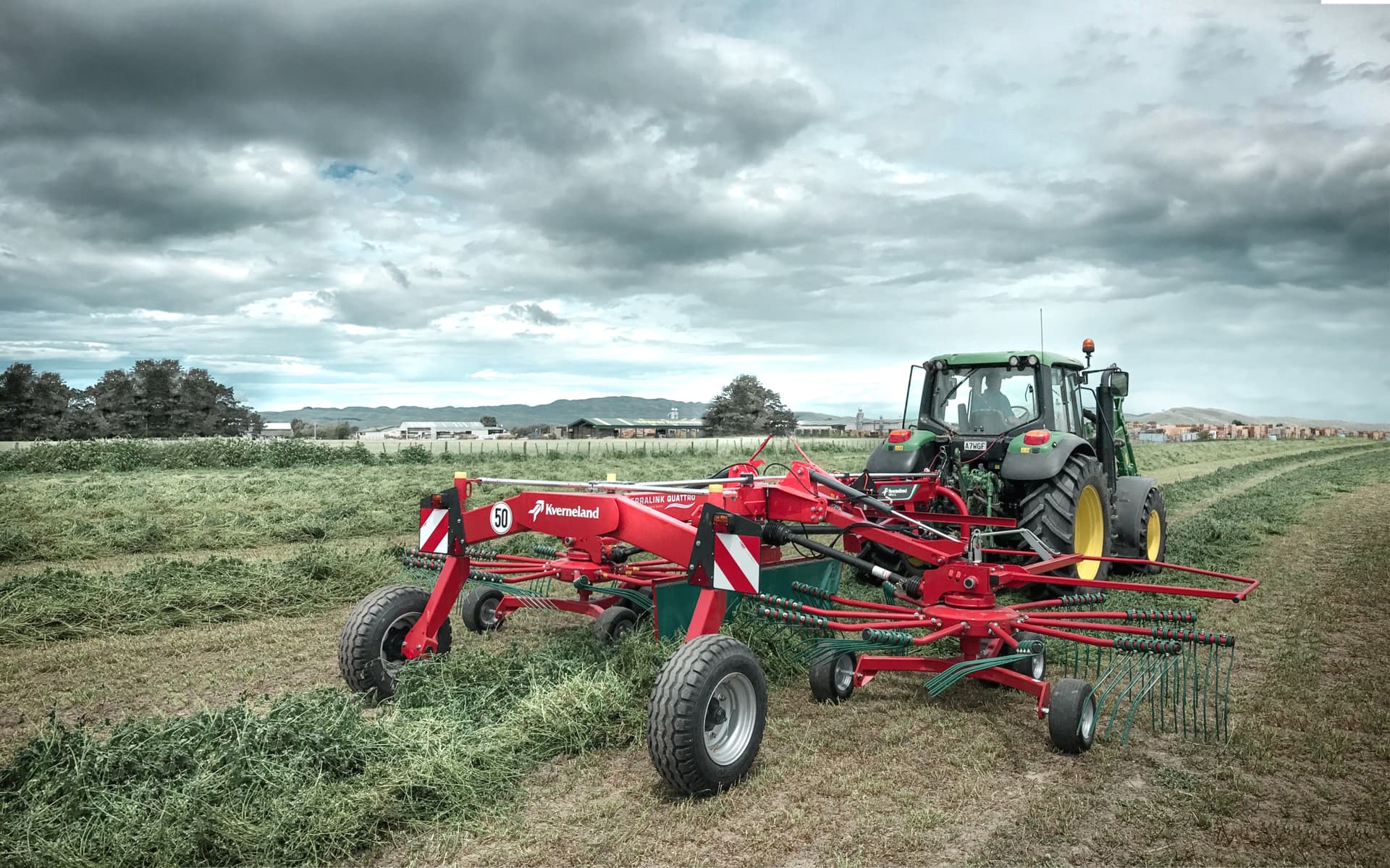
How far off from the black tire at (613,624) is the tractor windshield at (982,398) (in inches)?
163

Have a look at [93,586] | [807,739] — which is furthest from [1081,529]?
[93,586]

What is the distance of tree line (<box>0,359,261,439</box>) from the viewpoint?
55156mm

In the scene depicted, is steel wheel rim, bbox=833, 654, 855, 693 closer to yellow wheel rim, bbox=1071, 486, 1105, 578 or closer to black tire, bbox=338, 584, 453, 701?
black tire, bbox=338, 584, 453, 701

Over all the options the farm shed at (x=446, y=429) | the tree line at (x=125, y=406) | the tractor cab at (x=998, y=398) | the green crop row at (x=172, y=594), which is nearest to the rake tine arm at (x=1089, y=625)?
the tractor cab at (x=998, y=398)

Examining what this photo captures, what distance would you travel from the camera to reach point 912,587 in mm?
5312

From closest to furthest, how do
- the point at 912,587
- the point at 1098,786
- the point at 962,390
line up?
the point at 1098,786, the point at 912,587, the point at 962,390

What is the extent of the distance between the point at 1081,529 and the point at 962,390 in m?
1.69

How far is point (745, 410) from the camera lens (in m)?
76.6

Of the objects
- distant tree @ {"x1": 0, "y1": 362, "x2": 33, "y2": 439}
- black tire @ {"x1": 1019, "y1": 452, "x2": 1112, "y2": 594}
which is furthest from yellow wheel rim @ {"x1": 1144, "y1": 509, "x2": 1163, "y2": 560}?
distant tree @ {"x1": 0, "y1": 362, "x2": 33, "y2": 439}

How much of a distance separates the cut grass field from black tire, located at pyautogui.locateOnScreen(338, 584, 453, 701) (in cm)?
22

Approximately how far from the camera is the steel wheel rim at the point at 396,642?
5.06m

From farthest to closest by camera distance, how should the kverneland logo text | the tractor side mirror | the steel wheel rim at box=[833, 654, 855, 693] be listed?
1. the tractor side mirror
2. the steel wheel rim at box=[833, 654, 855, 693]
3. the kverneland logo text

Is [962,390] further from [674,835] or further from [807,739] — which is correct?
[674,835]

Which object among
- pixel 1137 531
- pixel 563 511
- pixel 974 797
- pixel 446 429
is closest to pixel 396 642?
pixel 563 511
